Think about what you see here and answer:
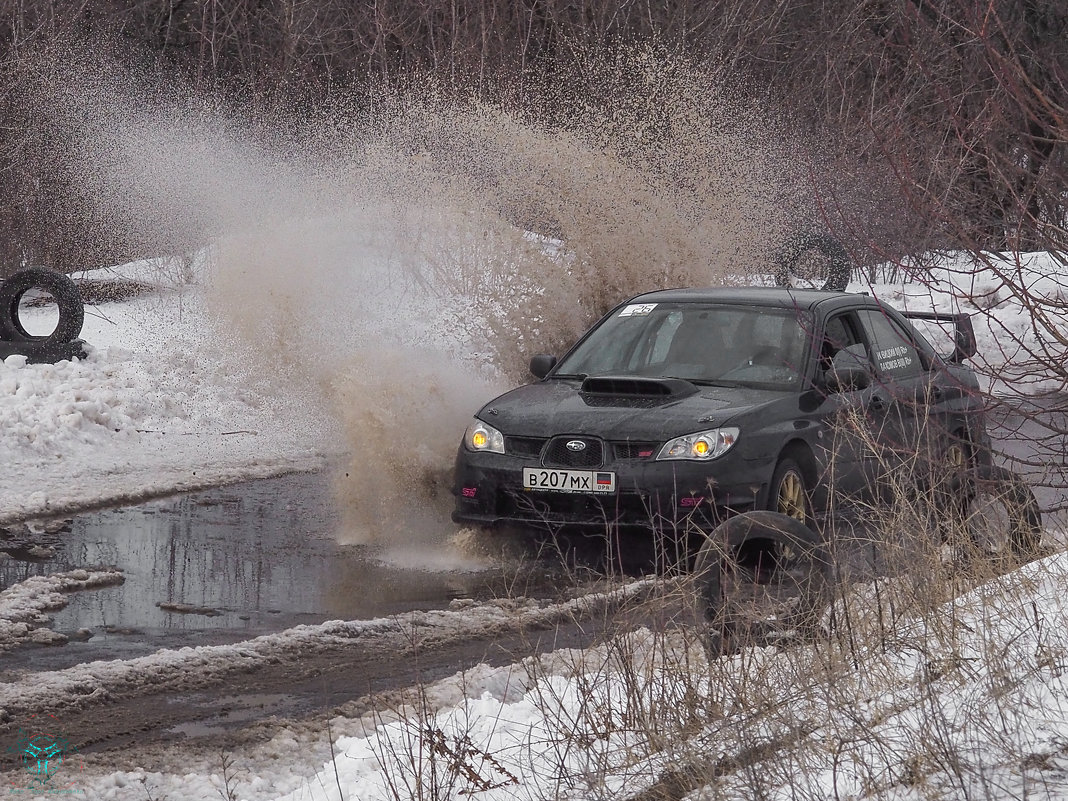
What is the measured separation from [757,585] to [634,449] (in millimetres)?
1936

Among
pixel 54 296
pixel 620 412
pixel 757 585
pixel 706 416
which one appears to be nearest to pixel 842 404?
pixel 706 416

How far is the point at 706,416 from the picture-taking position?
300 inches

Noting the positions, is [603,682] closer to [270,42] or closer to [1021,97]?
[1021,97]

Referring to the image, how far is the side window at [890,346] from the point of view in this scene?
9.05 metres

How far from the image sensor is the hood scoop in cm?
803

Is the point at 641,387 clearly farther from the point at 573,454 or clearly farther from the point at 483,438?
the point at 483,438

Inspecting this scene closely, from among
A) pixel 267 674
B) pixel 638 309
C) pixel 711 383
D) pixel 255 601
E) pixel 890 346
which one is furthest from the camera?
pixel 890 346

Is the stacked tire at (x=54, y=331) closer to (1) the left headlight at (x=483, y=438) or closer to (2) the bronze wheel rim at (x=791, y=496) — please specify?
(1) the left headlight at (x=483, y=438)

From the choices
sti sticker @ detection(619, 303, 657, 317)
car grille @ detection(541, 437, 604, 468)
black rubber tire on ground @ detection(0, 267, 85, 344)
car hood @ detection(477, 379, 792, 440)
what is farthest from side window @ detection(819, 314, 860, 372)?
black rubber tire on ground @ detection(0, 267, 85, 344)

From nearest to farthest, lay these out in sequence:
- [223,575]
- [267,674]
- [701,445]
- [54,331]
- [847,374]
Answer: [267,674] → [701,445] → [223,575] → [847,374] → [54,331]

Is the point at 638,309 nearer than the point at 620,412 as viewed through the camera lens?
No

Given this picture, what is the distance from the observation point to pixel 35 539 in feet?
28.7

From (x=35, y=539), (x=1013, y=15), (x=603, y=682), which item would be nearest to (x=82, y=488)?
(x=35, y=539)

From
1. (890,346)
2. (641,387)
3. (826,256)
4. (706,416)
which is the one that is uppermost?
(826,256)
